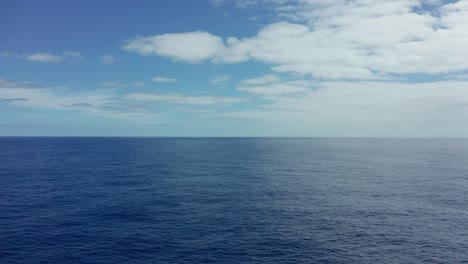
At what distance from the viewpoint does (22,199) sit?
95.8 metres

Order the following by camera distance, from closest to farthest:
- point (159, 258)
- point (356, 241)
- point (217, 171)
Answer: point (159, 258) < point (356, 241) < point (217, 171)

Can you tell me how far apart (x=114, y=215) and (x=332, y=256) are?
54.4 m

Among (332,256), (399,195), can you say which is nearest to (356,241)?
(332,256)

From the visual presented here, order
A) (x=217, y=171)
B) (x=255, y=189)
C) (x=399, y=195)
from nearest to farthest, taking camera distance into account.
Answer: (x=399, y=195) → (x=255, y=189) → (x=217, y=171)

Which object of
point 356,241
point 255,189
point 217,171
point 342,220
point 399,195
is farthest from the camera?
point 217,171

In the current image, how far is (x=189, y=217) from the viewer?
81.6 metres

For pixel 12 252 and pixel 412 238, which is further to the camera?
pixel 412 238

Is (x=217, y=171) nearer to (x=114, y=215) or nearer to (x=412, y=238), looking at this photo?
(x=114, y=215)

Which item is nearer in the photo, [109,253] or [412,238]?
[109,253]

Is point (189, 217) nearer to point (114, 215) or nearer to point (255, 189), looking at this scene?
point (114, 215)

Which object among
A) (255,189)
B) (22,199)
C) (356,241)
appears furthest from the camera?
(255,189)

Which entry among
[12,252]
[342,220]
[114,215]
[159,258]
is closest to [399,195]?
[342,220]

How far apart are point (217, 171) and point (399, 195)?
8195cm

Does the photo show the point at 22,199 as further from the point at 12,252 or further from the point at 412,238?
the point at 412,238
